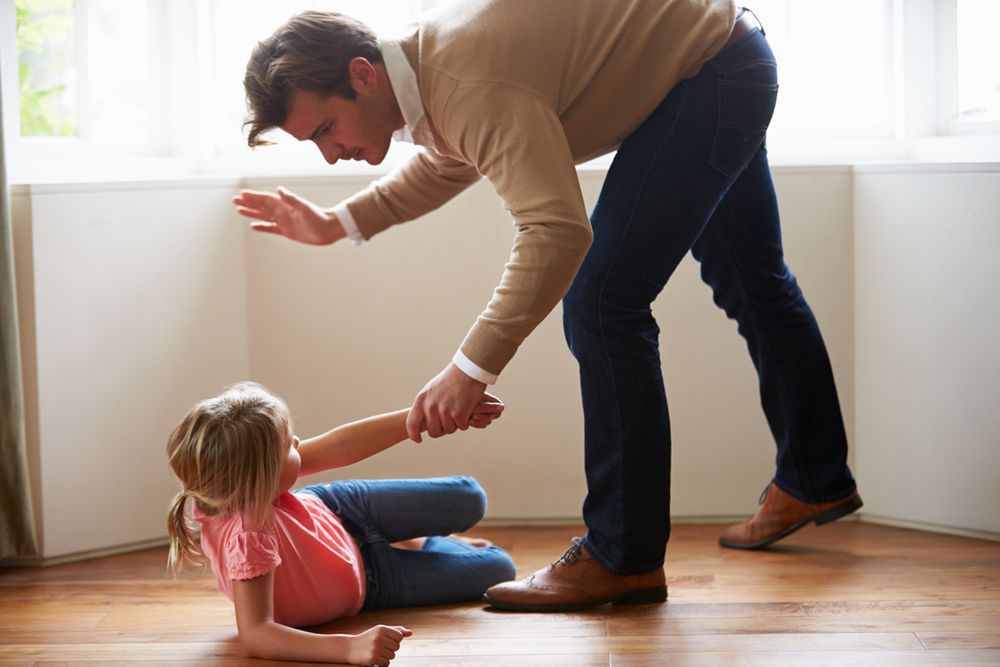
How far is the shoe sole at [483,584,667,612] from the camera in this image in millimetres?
1948

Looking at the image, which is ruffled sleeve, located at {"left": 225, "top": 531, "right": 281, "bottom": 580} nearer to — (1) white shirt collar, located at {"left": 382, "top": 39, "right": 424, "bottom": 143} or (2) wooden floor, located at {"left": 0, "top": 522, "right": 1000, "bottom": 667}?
(2) wooden floor, located at {"left": 0, "top": 522, "right": 1000, "bottom": 667}

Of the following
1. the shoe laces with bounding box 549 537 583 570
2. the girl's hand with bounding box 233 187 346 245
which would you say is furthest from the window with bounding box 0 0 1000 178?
the shoe laces with bounding box 549 537 583 570

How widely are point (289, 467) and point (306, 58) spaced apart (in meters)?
0.64

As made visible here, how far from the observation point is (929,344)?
246cm

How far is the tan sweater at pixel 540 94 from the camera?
161cm

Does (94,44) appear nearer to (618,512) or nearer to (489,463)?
(489,463)

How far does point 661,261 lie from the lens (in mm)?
1833

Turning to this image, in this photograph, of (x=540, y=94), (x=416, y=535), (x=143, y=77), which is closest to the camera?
(x=540, y=94)

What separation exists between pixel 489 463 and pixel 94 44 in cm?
133

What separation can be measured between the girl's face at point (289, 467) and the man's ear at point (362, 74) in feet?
1.83

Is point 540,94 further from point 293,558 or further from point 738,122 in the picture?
point 293,558

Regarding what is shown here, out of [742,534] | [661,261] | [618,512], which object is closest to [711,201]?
[661,261]

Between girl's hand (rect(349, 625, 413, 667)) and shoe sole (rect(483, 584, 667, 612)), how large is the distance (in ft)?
1.02

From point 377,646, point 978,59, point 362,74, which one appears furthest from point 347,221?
point 978,59
